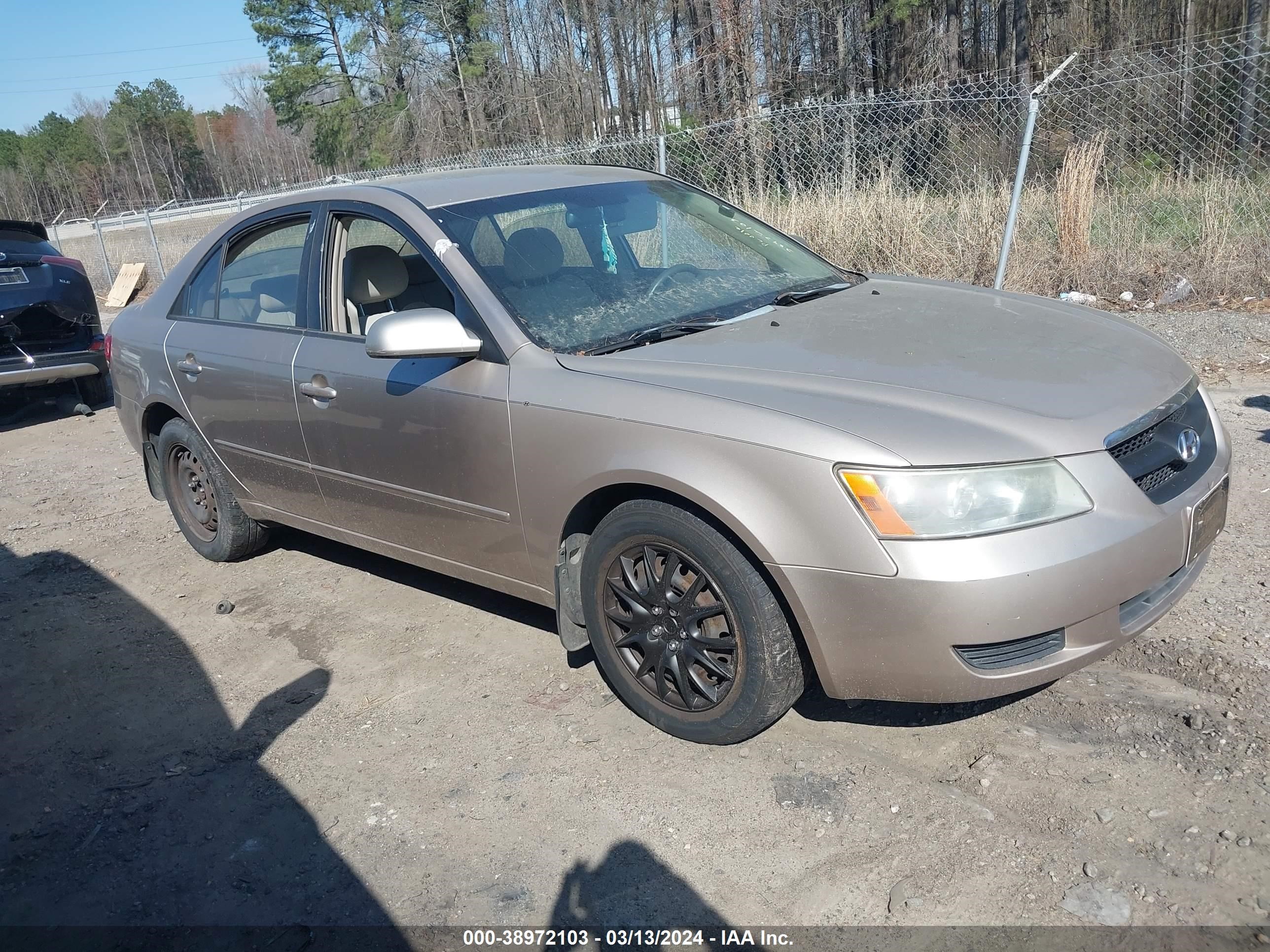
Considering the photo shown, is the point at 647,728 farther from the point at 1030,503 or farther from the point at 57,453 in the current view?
the point at 57,453

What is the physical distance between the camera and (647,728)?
3.32 metres

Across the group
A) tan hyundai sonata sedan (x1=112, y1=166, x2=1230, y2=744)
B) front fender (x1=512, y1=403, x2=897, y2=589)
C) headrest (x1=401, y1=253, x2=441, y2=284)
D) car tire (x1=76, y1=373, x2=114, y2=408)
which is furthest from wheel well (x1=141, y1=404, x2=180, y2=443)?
car tire (x1=76, y1=373, x2=114, y2=408)

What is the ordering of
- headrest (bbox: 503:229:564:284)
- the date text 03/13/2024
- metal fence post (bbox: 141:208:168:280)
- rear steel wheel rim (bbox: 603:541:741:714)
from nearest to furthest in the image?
the date text 03/13/2024 → rear steel wheel rim (bbox: 603:541:741:714) → headrest (bbox: 503:229:564:284) → metal fence post (bbox: 141:208:168:280)

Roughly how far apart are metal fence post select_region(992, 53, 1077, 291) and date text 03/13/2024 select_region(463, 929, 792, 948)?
5139 mm

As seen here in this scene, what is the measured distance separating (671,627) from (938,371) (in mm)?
1094

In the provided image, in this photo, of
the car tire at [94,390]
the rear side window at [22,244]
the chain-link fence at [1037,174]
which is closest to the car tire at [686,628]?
the chain-link fence at [1037,174]

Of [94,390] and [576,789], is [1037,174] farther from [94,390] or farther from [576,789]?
[94,390]

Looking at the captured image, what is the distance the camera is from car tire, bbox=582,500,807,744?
2836mm

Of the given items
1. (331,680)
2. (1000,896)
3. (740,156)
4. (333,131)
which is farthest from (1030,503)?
(333,131)

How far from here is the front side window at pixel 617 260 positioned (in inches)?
138

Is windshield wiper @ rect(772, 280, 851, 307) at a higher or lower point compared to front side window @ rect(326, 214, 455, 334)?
lower

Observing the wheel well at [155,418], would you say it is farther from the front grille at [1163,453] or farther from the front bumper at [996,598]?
the front grille at [1163,453]

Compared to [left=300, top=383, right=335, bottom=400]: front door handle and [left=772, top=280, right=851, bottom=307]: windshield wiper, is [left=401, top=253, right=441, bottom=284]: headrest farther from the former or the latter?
[left=772, top=280, right=851, bottom=307]: windshield wiper

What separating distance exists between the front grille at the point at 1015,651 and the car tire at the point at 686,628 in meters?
0.49
